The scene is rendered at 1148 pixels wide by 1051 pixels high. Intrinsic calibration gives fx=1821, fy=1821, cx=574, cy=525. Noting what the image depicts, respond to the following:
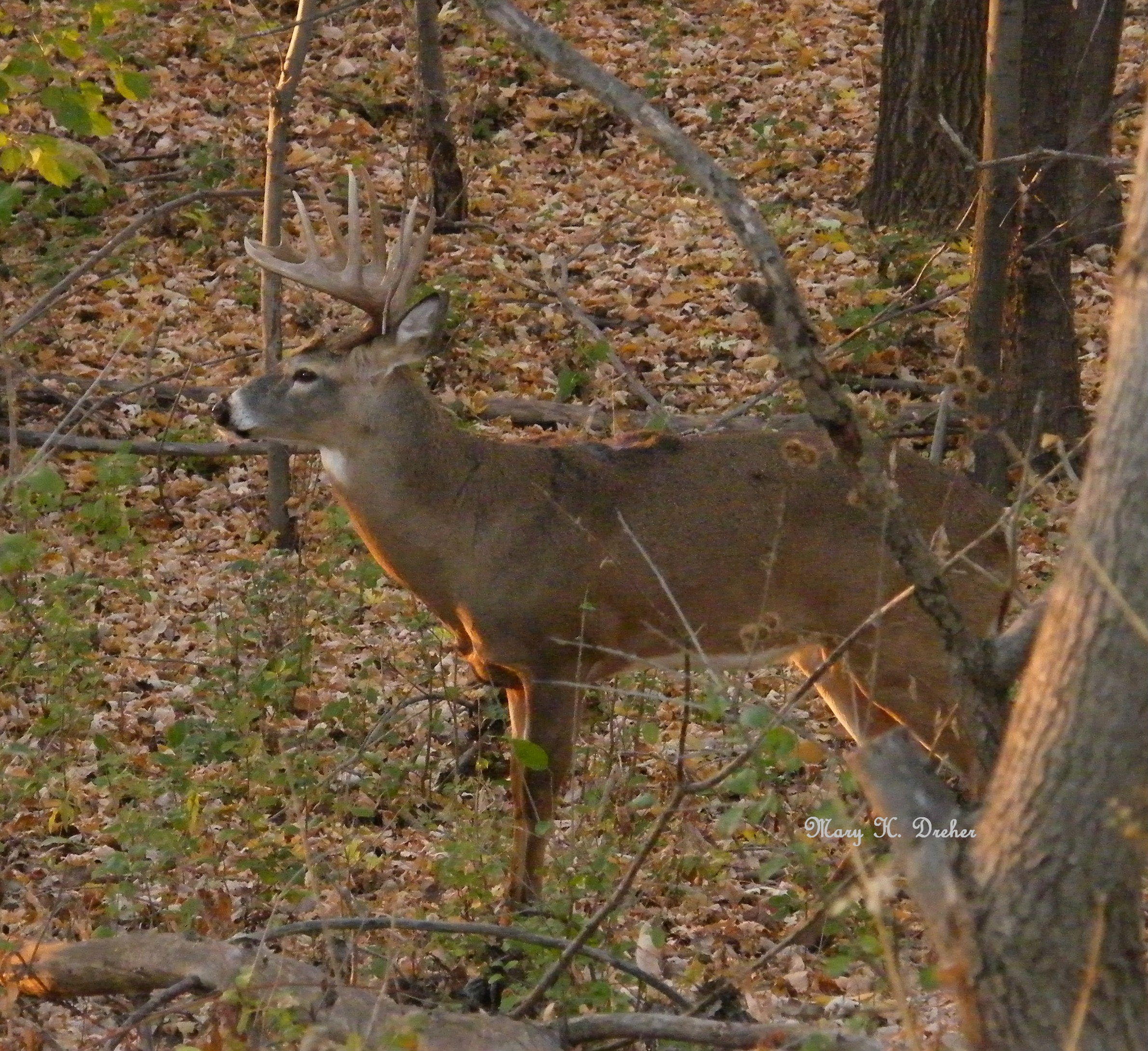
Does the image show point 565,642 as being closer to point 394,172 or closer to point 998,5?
point 998,5

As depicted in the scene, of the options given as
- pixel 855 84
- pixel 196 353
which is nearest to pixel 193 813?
pixel 196 353

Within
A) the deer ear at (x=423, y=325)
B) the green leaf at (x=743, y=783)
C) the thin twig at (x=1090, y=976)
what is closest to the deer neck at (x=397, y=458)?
the deer ear at (x=423, y=325)

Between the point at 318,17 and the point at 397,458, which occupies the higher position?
the point at 318,17


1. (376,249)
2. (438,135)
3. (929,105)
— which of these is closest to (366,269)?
(376,249)

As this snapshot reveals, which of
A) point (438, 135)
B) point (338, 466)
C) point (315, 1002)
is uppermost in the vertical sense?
point (438, 135)

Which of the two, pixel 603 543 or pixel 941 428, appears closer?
pixel 941 428

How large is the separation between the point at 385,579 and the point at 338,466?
5.55ft

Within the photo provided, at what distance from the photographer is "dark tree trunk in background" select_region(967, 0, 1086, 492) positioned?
8.10 metres

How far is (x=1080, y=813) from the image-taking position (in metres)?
2.92

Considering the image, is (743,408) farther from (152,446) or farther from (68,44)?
(152,446)

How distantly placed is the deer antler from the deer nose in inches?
21.7

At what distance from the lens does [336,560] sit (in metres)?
7.83

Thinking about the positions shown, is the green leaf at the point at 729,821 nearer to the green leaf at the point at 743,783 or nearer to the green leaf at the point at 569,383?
the green leaf at the point at 743,783

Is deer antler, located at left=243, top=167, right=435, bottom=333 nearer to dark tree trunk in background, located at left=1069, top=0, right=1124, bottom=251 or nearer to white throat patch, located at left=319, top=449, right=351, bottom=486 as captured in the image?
white throat patch, located at left=319, top=449, right=351, bottom=486
